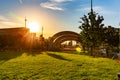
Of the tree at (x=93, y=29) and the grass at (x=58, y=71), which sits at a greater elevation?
the tree at (x=93, y=29)

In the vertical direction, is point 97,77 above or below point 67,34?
below

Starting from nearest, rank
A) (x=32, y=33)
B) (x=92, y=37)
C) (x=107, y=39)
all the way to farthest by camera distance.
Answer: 1. (x=92, y=37)
2. (x=107, y=39)
3. (x=32, y=33)

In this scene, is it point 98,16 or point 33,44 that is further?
point 33,44

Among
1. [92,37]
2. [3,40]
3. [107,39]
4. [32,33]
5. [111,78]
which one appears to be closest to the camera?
[111,78]

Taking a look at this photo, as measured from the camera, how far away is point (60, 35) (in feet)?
237

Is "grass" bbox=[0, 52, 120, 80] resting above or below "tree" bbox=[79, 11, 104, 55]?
below

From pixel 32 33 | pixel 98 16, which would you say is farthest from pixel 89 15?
pixel 32 33

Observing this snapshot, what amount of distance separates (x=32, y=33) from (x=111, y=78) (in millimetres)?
63539

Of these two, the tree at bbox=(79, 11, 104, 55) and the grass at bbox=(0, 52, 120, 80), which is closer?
the grass at bbox=(0, 52, 120, 80)

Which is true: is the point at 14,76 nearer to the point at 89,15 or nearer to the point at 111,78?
the point at 111,78

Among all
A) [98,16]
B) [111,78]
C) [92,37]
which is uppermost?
[98,16]

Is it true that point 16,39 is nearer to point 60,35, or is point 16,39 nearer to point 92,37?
point 60,35

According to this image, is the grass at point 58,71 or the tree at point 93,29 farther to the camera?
the tree at point 93,29

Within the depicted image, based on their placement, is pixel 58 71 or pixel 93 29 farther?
pixel 93 29
